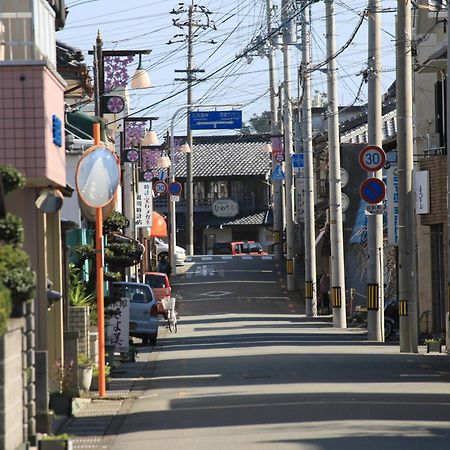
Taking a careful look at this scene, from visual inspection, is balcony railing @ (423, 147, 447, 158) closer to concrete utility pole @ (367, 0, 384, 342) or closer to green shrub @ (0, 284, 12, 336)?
concrete utility pole @ (367, 0, 384, 342)

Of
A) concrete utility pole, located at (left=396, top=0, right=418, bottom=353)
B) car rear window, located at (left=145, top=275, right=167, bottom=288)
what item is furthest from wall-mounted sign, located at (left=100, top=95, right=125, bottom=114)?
car rear window, located at (left=145, top=275, right=167, bottom=288)

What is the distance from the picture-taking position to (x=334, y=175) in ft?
136

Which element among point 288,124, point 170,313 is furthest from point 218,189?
point 170,313

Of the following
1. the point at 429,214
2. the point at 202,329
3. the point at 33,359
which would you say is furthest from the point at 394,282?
the point at 33,359

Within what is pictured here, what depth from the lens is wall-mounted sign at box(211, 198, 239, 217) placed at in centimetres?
9550

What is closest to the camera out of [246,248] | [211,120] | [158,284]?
[158,284]

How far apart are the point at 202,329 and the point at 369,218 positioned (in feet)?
29.5

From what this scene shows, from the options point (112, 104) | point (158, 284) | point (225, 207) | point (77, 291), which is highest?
point (112, 104)

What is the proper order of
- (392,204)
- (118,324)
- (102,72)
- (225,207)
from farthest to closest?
(225,207) < (392,204) < (102,72) < (118,324)

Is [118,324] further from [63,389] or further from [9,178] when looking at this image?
[9,178]

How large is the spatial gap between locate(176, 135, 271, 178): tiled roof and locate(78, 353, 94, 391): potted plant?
73.9 m

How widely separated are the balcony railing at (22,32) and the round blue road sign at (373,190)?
13720 millimetres

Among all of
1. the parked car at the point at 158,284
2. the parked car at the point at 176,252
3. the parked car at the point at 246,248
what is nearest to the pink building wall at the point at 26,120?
the parked car at the point at 158,284

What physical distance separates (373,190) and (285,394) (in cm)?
1286
